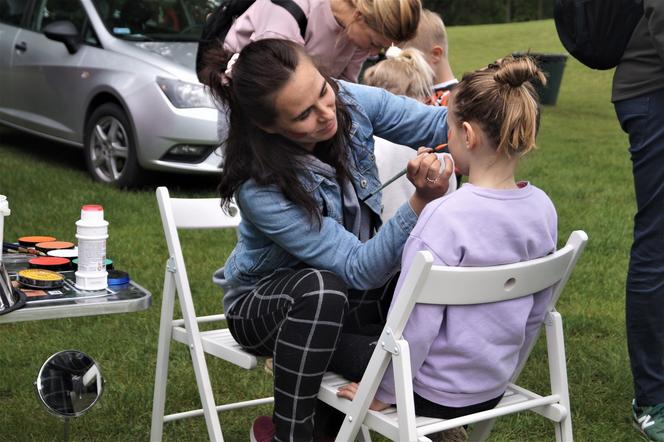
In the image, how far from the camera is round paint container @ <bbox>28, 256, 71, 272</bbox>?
122 inches

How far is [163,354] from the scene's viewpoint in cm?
338

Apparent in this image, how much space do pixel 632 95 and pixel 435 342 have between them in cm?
148

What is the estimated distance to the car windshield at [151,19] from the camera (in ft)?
28.4

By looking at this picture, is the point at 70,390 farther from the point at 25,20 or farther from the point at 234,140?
the point at 25,20

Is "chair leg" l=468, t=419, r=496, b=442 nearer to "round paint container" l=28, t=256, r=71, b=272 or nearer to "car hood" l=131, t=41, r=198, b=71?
"round paint container" l=28, t=256, r=71, b=272

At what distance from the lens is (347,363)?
9.32 ft

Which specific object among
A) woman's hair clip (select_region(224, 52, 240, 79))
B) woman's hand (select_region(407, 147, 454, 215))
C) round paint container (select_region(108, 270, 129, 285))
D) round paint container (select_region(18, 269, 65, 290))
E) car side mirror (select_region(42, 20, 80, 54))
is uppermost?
woman's hair clip (select_region(224, 52, 240, 79))

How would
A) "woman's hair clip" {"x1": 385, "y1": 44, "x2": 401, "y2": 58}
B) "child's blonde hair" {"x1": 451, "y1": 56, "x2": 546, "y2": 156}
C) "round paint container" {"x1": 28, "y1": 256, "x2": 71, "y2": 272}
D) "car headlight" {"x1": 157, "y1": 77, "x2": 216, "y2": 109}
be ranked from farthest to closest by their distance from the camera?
"car headlight" {"x1": 157, "y1": 77, "x2": 216, "y2": 109}
"woman's hair clip" {"x1": 385, "y1": 44, "x2": 401, "y2": 58}
"round paint container" {"x1": 28, "y1": 256, "x2": 71, "y2": 272}
"child's blonde hair" {"x1": 451, "y1": 56, "x2": 546, "y2": 156}

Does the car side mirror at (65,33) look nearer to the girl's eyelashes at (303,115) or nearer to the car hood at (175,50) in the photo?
the car hood at (175,50)

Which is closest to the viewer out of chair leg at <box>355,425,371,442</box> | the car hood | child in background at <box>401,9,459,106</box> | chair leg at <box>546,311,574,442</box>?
chair leg at <box>546,311,574,442</box>

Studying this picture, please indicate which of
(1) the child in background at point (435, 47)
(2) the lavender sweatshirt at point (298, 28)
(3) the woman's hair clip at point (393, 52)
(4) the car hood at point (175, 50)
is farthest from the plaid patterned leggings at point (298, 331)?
(4) the car hood at point (175, 50)

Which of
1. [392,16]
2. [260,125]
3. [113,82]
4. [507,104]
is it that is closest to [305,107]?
[260,125]

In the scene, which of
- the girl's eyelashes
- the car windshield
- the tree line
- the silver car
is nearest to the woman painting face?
the girl's eyelashes

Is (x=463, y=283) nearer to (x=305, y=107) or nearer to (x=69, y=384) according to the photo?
(x=305, y=107)
